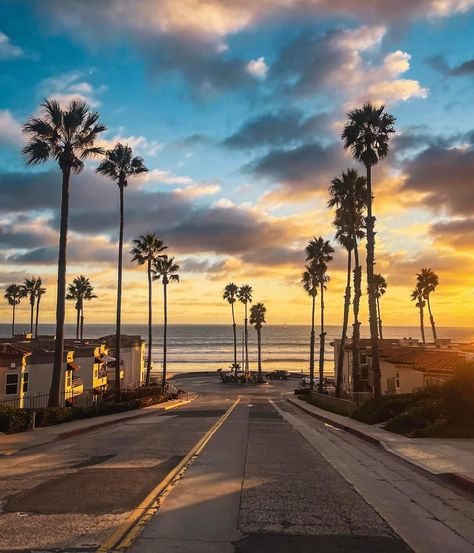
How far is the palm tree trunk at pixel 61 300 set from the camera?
25688mm

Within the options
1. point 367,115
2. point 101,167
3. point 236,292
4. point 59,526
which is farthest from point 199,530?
point 236,292

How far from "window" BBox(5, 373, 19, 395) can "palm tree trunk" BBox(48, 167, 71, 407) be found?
35.9ft

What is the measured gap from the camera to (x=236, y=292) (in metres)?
113

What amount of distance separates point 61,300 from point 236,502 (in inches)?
768

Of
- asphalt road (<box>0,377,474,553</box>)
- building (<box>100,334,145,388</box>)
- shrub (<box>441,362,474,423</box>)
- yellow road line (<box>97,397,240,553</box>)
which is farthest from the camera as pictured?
building (<box>100,334,145,388</box>)

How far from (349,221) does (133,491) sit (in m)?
35.7

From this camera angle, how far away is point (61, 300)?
2597 cm

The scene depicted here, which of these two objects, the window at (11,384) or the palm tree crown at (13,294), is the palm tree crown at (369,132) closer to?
the window at (11,384)

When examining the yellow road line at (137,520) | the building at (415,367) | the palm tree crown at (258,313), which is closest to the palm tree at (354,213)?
the building at (415,367)

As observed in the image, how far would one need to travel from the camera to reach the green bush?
18703 mm

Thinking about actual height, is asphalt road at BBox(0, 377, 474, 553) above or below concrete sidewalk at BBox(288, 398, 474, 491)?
above

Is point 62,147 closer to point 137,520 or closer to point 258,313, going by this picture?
point 137,520

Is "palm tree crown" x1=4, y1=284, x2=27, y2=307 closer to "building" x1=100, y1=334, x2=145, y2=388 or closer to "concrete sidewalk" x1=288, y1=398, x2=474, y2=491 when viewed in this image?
"building" x1=100, y1=334, x2=145, y2=388

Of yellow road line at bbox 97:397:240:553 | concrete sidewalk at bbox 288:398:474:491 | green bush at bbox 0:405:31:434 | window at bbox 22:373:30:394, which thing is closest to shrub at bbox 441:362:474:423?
concrete sidewalk at bbox 288:398:474:491
